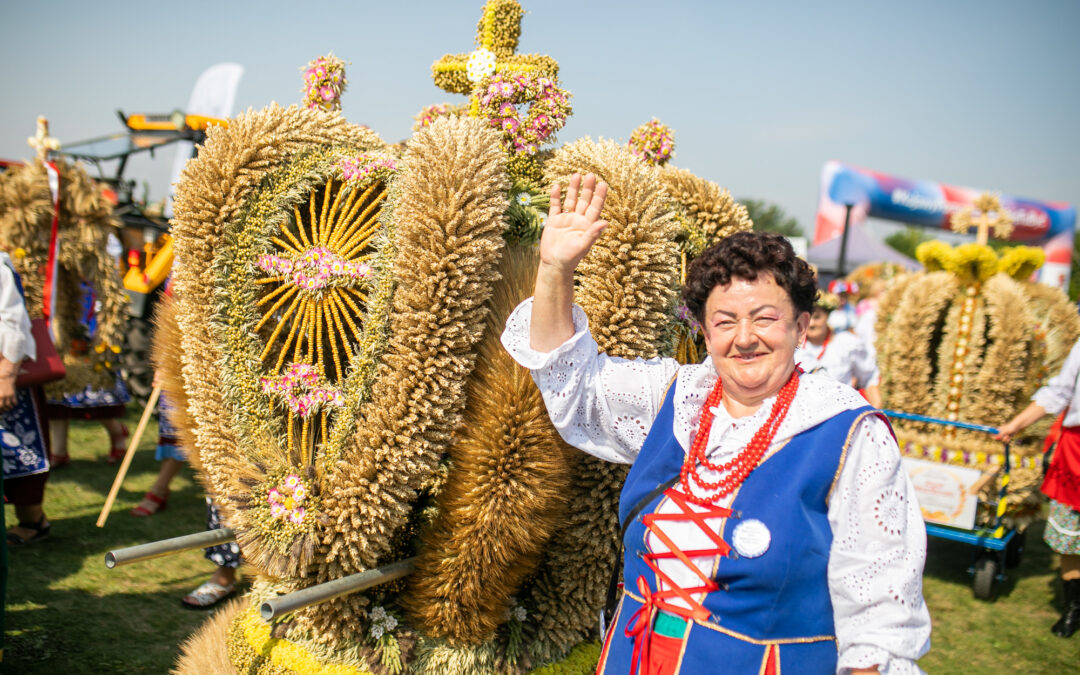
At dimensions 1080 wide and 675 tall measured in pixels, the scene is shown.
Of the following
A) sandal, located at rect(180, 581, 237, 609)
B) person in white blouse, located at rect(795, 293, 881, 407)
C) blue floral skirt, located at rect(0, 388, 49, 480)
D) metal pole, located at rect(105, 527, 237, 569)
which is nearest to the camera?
metal pole, located at rect(105, 527, 237, 569)

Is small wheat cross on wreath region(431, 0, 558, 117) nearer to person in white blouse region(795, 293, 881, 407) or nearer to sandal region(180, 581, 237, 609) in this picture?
sandal region(180, 581, 237, 609)

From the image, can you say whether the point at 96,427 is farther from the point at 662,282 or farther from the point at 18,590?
the point at 662,282

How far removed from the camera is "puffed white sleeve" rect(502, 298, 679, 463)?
1.80 m

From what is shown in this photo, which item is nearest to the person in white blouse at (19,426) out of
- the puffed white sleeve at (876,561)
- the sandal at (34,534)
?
the sandal at (34,534)

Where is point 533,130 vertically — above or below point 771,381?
above

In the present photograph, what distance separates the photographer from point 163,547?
6.57 ft

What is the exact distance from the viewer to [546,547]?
2.17m

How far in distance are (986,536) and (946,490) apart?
381mm

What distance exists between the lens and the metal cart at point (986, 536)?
15.7 feet

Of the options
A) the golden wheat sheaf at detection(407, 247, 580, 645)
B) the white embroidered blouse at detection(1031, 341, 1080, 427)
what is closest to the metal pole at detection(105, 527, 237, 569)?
the golden wheat sheaf at detection(407, 247, 580, 645)

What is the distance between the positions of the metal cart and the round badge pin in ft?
12.8

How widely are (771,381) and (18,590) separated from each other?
13.7 feet

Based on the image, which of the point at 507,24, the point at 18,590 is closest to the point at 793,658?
the point at 507,24

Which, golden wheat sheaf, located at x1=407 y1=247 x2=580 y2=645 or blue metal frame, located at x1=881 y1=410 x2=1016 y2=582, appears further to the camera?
blue metal frame, located at x1=881 y1=410 x2=1016 y2=582
